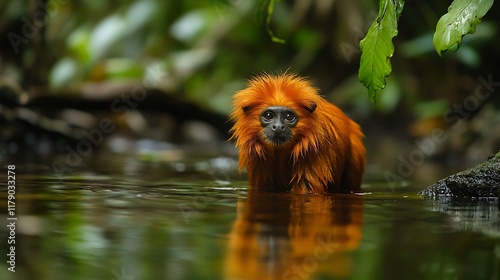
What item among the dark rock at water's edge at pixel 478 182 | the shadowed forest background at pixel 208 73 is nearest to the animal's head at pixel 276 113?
the dark rock at water's edge at pixel 478 182

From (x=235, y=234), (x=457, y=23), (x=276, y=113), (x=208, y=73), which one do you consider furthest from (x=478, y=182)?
(x=208, y=73)

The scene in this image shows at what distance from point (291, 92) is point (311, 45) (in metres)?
6.71

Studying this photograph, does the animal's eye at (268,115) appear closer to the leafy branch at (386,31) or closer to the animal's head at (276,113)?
the animal's head at (276,113)

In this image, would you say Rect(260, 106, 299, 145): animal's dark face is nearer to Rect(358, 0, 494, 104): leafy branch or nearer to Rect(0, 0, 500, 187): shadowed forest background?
Rect(358, 0, 494, 104): leafy branch

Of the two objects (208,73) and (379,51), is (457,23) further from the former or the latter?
(208,73)

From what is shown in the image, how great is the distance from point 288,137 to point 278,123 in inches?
4.5

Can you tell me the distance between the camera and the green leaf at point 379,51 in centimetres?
460

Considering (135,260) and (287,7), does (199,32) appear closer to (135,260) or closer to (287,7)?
(287,7)

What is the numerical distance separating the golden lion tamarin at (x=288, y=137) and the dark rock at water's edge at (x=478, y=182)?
0.78 m

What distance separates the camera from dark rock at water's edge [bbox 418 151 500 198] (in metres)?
4.88

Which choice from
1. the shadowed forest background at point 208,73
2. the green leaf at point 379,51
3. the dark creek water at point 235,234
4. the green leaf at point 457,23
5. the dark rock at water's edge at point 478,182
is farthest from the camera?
the shadowed forest background at point 208,73

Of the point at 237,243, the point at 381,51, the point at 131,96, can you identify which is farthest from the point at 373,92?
the point at 131,96

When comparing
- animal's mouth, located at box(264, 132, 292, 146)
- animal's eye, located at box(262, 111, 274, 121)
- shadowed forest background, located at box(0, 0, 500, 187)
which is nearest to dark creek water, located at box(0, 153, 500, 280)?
animal's mouth, located at box(264, 132, 292, 146)

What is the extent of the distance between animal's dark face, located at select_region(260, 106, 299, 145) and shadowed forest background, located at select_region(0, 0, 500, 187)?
13.7 feet
